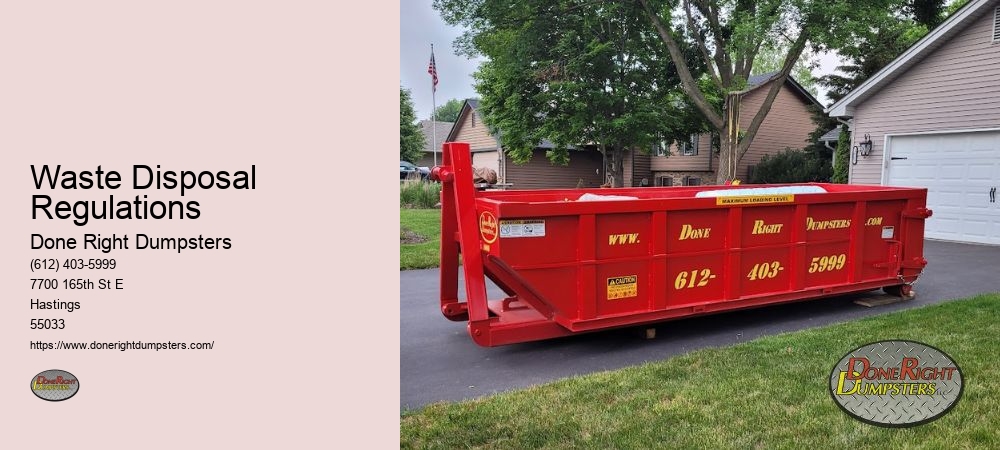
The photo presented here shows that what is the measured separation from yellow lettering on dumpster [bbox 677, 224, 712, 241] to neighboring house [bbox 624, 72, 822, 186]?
2243cm

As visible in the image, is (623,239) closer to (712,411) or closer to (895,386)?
(712,411)

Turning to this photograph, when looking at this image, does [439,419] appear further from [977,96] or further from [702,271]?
[977,96]

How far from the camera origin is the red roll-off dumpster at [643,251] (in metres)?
4.94

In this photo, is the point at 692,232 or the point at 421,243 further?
the point at 421,243

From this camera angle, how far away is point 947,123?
13.0 m

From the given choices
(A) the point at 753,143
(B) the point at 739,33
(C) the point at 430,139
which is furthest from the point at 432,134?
(B) the point at 739,33

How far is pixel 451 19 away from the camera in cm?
2088

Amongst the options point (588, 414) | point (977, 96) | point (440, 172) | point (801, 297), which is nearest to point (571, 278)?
point (440, 172)

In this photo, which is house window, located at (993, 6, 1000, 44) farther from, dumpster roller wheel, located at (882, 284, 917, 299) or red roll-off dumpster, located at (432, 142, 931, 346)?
dumpster roller wheel, located at (882, 284, 917, 299)

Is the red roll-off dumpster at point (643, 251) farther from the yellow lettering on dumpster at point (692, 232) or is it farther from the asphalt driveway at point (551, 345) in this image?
the asphalt driveway at point (551, 345)

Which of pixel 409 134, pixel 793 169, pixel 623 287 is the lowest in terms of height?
pixel 623 287

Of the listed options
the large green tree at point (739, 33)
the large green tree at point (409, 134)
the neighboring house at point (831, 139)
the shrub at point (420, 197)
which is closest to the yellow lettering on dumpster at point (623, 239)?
the large green tree at point (739, 33)

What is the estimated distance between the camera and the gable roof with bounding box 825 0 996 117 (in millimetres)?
12352

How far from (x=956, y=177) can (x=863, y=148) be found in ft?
6.88
